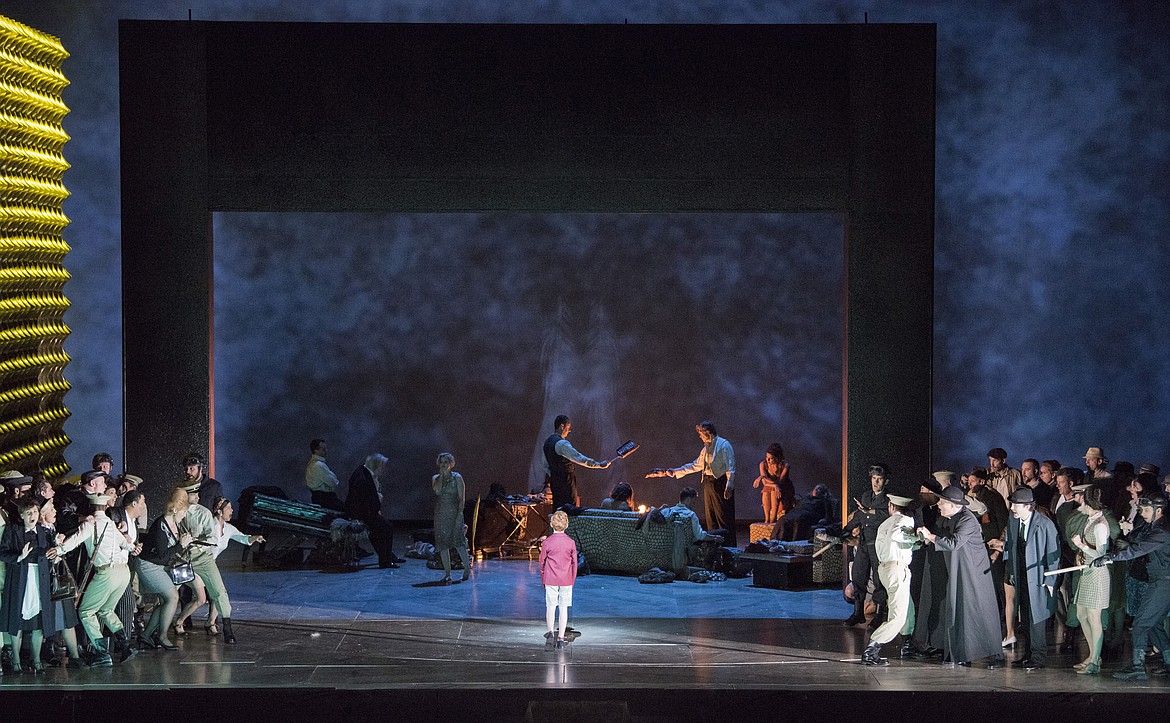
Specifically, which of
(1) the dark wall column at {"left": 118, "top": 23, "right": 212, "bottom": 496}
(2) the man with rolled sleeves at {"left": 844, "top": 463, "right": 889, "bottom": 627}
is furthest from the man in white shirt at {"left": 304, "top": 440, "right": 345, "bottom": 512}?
(2) the man with rolled sleeves at {"left": 844, "top": 463, "right": 889, "bottom": 627}

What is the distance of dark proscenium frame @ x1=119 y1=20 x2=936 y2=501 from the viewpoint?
599 inches

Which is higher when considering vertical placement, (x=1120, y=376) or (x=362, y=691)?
(x=1120, y=376)

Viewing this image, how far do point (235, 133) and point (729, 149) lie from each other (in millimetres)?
5134

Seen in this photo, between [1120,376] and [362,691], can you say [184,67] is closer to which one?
[362,691]

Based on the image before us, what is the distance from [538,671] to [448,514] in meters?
3.93

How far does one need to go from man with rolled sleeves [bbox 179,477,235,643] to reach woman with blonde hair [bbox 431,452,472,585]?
3065mm

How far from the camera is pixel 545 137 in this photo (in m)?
15.3

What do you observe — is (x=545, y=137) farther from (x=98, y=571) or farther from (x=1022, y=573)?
(x=1022, y=573)

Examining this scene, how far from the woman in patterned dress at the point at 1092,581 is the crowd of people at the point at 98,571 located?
6.89m

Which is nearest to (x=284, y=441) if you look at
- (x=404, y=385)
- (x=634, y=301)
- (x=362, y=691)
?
(x=404, y=385)

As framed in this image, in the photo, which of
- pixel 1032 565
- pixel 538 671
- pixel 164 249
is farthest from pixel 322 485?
pixel 1032 565

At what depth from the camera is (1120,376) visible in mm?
18312

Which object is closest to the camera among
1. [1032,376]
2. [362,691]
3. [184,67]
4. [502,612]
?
[362,691]

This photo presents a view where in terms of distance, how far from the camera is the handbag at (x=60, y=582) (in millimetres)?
11359
